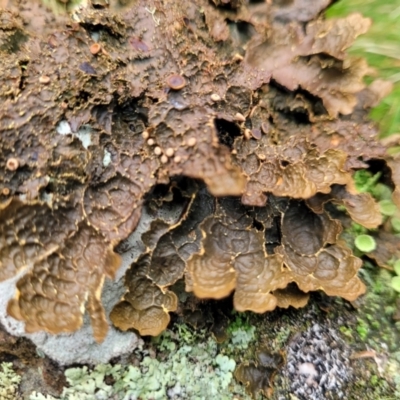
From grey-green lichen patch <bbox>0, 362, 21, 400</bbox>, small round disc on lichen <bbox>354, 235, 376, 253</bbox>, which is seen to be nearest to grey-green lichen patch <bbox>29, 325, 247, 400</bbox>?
grey-green lichen patch <bbox>0, 362, 21, 400</bbox>

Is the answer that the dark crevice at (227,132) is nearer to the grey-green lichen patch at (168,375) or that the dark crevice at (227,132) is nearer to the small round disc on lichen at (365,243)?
the small round disc on lichen at (365,243)

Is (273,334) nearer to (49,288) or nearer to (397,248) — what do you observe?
(397,248)

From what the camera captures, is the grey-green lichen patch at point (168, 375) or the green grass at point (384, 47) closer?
the grey-green lichen patch at point (168, 375)

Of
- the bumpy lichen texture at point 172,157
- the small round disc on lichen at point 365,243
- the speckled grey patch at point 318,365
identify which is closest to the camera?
the bumpy lichen texture at point 172,157

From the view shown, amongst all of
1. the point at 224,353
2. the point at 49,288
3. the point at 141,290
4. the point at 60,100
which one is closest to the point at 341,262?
the point at 224,353

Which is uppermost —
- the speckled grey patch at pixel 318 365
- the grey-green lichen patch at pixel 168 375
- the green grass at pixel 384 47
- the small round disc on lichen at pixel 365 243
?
the green grass at pixel 384 47

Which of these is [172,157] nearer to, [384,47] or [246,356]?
[246,356]

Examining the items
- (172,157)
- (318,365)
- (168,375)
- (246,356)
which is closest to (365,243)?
(318,365)

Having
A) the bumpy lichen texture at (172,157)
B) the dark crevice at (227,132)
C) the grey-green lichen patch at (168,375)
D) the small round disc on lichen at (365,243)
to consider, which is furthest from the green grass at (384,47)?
the grey-green lichen patch at (168,375)
